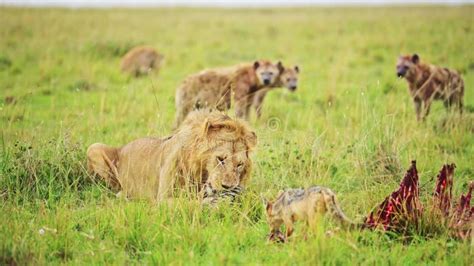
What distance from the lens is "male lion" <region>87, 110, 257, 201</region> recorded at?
196 inches

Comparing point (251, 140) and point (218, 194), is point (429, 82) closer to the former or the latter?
point (251, 140)

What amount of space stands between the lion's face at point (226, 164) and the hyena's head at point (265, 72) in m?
5.72

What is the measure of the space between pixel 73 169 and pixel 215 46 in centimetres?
1315

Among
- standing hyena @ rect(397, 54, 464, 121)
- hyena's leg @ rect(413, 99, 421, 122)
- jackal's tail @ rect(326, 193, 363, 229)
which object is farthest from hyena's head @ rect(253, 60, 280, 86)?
jackal's tail @ rect(326, 193, 363, 229)

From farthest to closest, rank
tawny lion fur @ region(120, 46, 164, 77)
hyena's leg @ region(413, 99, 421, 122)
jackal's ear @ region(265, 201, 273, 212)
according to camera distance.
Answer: tawny lion fur @ region(120, 46, 164, 77), hyena's leg @ region(413, 99, 421, 122), jackal's ear @ region(265, 201, 273, 212)

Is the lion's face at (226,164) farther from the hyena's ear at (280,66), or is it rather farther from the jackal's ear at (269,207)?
the hyena's ear at (280,66)

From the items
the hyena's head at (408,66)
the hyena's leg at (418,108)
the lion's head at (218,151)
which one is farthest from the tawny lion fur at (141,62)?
the lion's head at (218,151)

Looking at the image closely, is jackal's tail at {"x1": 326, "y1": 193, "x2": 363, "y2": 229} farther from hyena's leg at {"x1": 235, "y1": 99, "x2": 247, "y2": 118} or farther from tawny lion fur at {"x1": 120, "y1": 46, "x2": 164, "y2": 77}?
tawny lion fur at {"x1": 120, "y1": 46, "x2": 164, "y2": 77}

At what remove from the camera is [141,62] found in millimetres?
13828

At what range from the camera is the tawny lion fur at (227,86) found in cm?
967

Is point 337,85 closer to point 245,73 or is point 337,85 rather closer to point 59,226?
point 245,73

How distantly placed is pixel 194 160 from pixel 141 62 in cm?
899

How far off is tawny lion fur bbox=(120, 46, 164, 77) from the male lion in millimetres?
7876

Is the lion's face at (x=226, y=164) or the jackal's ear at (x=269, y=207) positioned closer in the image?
the jackal's ear at (x=269, y=207)
